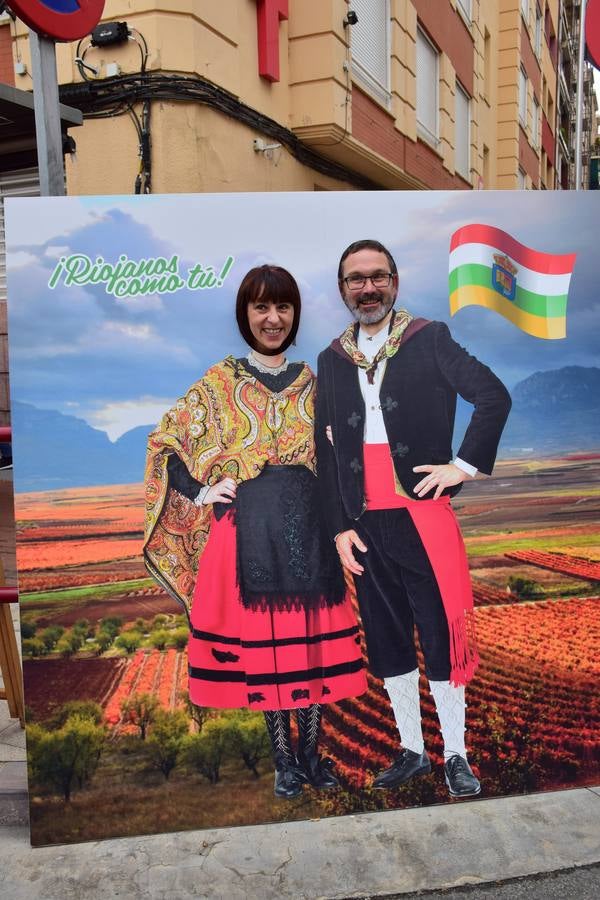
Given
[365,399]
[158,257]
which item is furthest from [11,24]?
[365,399]

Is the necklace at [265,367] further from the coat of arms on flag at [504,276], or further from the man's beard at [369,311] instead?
the coat of arms on flag at [504,276]

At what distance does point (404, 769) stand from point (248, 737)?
2.19ft

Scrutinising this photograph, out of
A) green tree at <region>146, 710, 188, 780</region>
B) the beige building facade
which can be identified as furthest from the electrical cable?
green tree at <region>146, 710, 188, 780</region>

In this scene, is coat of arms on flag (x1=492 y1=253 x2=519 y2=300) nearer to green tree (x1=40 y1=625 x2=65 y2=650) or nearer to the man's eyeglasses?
the man's eyeglasses

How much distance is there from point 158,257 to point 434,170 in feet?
36.1

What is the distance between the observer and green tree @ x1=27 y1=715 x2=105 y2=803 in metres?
3.02

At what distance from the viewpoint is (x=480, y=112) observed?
16.7 meters

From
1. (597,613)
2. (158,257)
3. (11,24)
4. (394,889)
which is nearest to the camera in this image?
(394,889)

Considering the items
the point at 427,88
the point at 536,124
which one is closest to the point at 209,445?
the point at 427,88

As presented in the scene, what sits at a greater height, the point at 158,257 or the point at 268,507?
the point at 158,257

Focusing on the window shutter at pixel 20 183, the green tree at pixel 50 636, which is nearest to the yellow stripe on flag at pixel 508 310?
the green tree at pixel 50 636

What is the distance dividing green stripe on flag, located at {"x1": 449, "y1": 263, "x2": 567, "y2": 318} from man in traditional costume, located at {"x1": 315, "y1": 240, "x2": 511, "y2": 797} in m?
0.21

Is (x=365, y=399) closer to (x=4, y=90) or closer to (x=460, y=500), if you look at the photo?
(x=460, y=500)

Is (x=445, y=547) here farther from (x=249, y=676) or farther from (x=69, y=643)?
(x=69, y=643)
